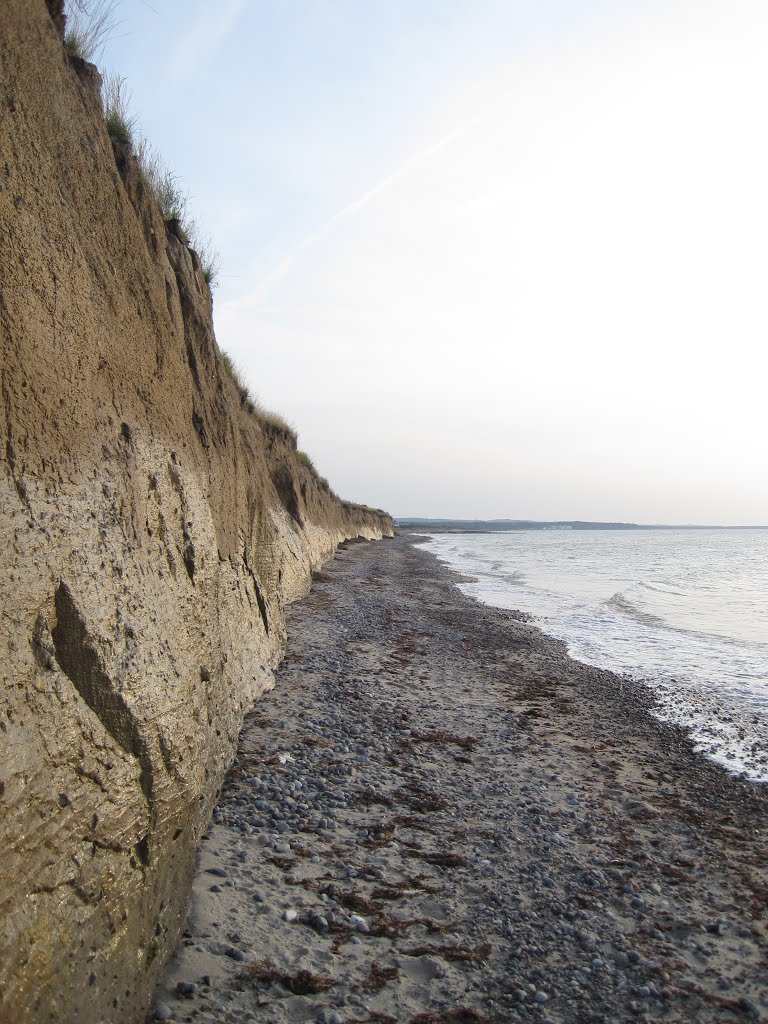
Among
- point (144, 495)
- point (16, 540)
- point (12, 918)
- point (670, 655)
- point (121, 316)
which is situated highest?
point (121, 316)

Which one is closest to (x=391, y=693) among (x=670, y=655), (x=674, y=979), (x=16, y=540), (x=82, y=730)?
(x=674, y=979)

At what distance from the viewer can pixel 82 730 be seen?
3449mm

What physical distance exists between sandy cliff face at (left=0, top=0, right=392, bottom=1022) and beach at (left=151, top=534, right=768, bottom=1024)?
577mm

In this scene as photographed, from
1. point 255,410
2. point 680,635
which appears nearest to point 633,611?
point 680,635

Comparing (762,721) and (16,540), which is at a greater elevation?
(16,540)

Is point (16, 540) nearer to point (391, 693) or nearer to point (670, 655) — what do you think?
point (391, 693)

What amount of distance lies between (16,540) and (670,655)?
14855 mm

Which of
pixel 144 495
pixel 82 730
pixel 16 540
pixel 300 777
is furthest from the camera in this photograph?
pixel 300 777

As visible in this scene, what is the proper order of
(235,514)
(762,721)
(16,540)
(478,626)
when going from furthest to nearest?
1. (478,626)
2. (762,721)
3. (235,514)
4. (16,540)

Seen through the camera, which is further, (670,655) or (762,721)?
(670,655)

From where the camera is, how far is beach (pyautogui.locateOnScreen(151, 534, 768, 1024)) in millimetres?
3820

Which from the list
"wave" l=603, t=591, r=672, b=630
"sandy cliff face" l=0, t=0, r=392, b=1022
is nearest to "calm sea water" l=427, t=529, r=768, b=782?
"wave" l=603, t=591, r=672, b=630

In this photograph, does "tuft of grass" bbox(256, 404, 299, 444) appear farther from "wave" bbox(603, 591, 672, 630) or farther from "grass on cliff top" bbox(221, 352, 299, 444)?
"wave" bbox(603, 591, 672, 630)

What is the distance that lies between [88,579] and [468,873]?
3764mm
